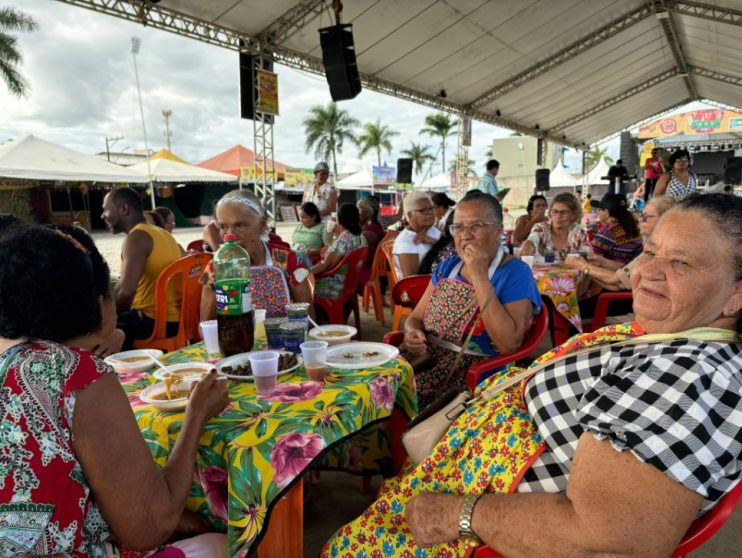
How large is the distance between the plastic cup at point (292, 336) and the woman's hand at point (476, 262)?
0.86 metres

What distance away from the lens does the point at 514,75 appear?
475 inches

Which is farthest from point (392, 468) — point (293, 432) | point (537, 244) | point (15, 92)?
point (15, 92)

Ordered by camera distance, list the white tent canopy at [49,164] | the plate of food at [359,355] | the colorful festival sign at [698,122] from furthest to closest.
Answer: the colorful festival sign at [698,122] → the white tent canopy at [49,164] → the plate of food at [359,355]

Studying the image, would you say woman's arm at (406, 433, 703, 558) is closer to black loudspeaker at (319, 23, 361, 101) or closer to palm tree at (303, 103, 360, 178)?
black loudspeaker at (319, 23, 361, 101)

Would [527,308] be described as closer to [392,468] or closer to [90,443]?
[392,468]

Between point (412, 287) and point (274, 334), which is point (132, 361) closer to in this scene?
point (274, 334)

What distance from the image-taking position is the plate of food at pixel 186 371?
1.60 m

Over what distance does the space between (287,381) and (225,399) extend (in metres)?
0.29

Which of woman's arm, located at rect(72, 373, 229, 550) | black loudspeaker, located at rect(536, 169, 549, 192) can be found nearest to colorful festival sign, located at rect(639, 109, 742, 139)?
black loudspeaker, located at rect(536, 169, 549, 192)

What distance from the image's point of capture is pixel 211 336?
1.86m

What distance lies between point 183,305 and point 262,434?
2.38 meters

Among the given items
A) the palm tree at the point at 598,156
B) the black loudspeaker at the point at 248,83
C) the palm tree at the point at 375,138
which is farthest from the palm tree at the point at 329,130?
the black loudspeaker at the point at 248,83

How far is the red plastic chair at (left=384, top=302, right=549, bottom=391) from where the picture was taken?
214 cm

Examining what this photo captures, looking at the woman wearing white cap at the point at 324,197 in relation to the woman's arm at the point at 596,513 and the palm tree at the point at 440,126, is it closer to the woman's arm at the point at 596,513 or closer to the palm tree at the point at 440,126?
the woman's arm at the point at 596,513
